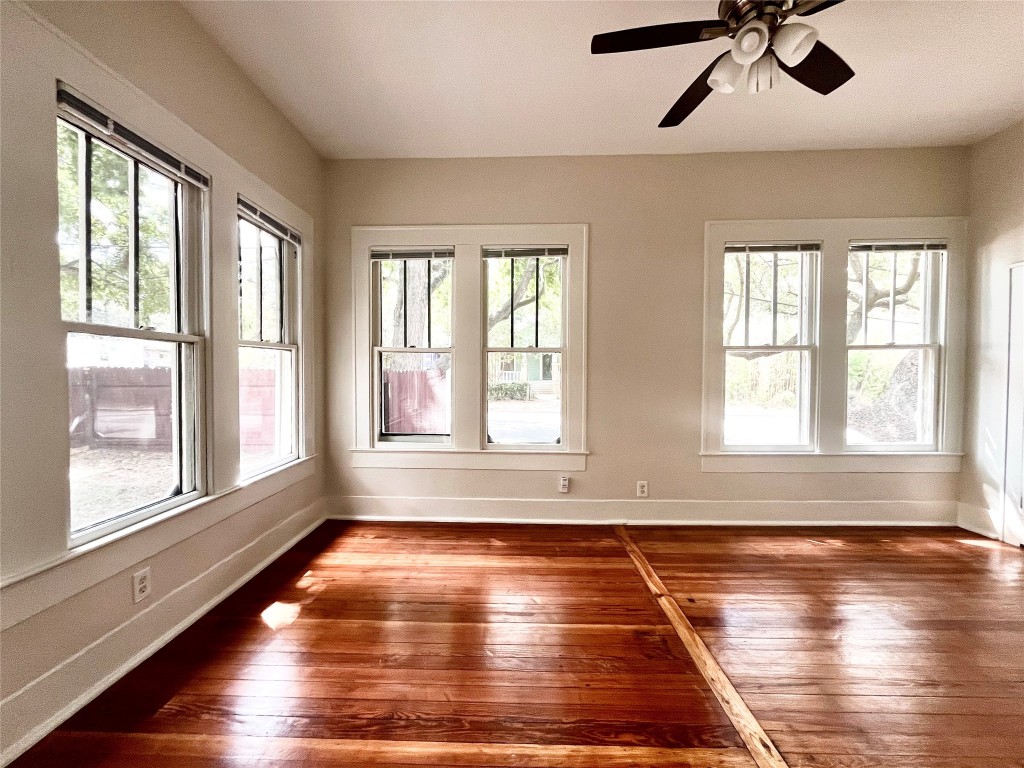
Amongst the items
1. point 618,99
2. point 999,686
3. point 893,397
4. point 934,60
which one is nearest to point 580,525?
point 999,686

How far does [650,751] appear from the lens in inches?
53.1

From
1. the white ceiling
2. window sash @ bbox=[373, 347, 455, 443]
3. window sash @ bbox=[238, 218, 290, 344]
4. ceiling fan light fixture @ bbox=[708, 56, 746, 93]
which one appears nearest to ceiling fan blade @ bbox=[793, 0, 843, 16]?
ceiling fan light fixture @ bbox=[708, 56, 746, 93]

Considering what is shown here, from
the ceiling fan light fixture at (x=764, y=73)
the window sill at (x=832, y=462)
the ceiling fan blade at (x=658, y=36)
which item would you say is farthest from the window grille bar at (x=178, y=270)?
the window sill at (x=832, y=462)

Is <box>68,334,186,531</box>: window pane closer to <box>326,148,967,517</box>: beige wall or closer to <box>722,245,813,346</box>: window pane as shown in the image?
<box>326,148,967,517</box>: beige wall

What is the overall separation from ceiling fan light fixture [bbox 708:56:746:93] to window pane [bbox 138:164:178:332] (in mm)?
2542

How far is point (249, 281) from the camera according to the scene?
8.59 feet

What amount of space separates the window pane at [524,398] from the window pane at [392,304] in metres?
0.77

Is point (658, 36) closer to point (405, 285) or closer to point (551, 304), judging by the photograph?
point (551, 304)

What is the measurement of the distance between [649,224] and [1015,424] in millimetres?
2902

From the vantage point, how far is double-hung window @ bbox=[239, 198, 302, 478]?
2572 millimetres

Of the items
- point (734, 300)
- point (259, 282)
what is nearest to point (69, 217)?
point (259, 282)

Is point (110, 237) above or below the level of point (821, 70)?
below

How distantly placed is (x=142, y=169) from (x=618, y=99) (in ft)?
8.28

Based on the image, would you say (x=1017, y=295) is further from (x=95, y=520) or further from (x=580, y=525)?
(x=95, y=520)
